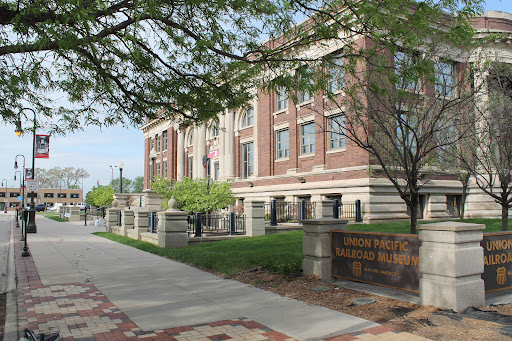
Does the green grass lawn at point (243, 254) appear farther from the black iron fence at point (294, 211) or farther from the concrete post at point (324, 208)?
the black iron fence at point (294, 211)

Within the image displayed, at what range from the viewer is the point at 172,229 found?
15.9 metres

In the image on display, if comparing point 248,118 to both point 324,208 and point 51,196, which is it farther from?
point 51,196

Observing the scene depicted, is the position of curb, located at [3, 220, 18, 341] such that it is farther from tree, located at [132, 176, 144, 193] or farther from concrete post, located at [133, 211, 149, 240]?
tree, located at [132, 176, 144, 193]

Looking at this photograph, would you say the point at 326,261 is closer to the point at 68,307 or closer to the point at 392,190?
the point at 68,307

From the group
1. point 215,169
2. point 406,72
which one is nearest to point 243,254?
point 406,72

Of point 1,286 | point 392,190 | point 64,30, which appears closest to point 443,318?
point 64,30

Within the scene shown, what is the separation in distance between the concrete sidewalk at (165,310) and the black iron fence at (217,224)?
19.9 feet

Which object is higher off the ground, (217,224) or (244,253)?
(217,224)

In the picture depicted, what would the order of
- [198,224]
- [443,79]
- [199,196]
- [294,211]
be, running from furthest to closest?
[294,211] → [199,196] → [198,224] → [443,79]

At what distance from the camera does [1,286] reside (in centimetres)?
959

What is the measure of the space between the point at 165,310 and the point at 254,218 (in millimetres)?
11771

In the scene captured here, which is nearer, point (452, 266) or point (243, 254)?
point (452, 266)

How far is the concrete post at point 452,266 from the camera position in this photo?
6551 millimetres

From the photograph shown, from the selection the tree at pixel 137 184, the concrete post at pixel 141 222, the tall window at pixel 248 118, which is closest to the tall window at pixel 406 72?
the concrete post at pixel 141 222
